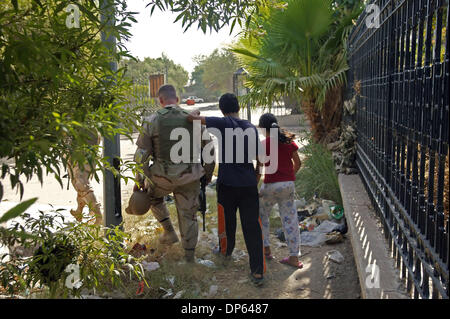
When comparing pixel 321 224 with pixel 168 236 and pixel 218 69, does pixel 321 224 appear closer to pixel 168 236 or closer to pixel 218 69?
pixel 168 236

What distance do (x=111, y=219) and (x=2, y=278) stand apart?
2092mm

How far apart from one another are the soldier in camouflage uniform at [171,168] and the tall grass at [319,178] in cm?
249

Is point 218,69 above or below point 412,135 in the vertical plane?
above

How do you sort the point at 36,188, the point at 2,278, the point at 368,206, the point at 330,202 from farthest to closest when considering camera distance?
1. the point at 36,188
2. the point at 330,202
3. the point at 368,206
4. the point at 2,278

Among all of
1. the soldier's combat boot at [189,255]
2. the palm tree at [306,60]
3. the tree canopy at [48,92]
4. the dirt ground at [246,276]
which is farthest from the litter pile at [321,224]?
the tree canopy at [48,92]

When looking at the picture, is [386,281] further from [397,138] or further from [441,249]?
[397,138]

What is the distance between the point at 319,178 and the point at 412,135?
14.3 ft

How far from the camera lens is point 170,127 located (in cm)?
446

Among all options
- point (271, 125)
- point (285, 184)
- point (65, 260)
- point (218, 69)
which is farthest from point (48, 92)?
point (218, 69)

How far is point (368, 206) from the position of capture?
4.70m

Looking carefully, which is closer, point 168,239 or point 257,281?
point 257,281

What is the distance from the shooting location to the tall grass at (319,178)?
6654mm

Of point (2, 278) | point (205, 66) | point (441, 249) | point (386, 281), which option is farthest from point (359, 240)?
point (205, 66)
